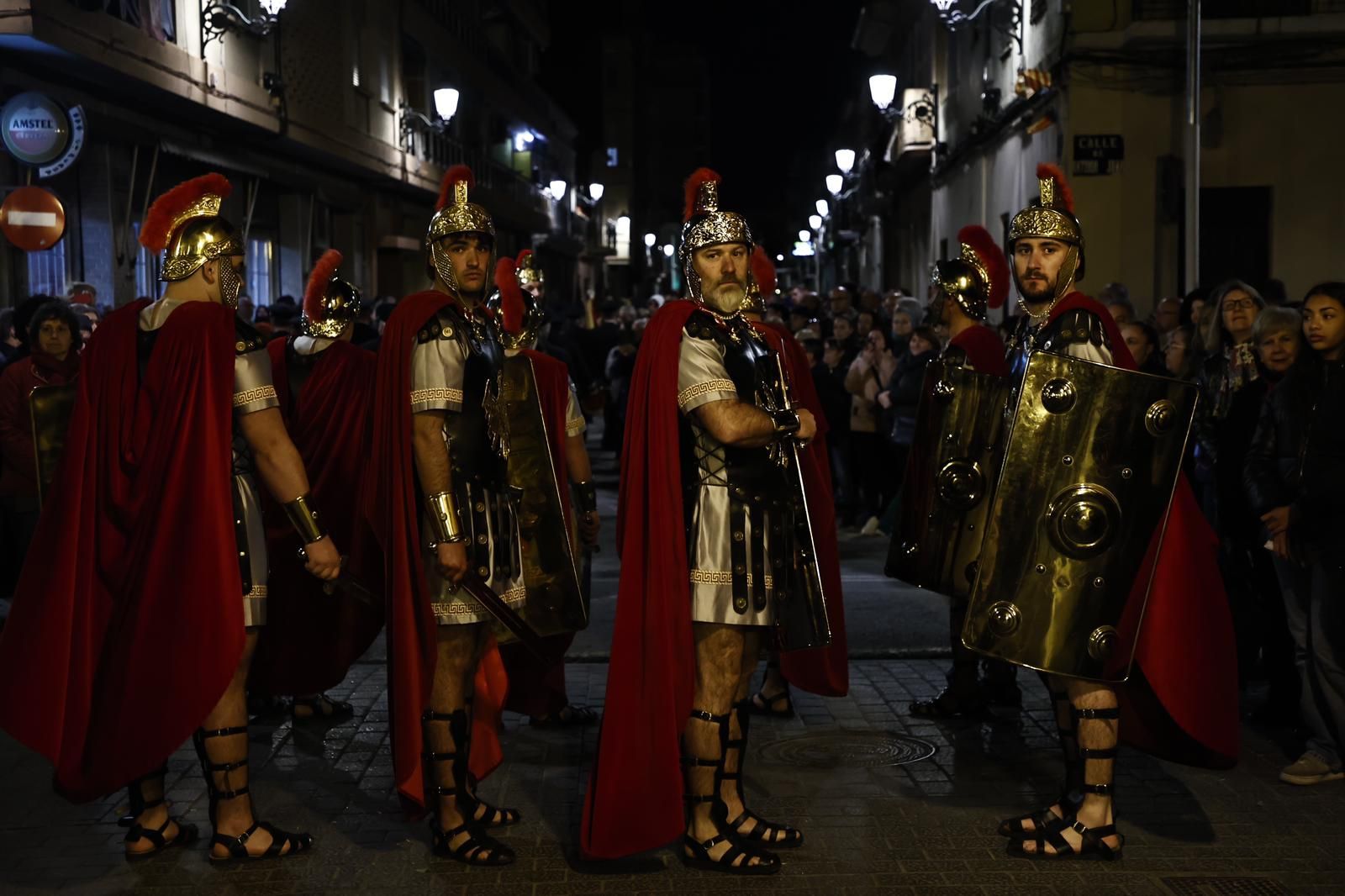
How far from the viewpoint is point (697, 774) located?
199 inches

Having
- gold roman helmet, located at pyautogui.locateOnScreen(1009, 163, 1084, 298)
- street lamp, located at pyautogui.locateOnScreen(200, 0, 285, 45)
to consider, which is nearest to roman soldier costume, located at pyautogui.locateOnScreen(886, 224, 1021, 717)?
gold roman helmet, located at pyautogui.locateOnScreen(1009, 163, 1084, 298)

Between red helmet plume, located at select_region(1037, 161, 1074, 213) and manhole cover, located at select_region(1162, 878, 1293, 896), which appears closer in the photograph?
manhole cover, located at select_region(1162, 878, 1293, 896)

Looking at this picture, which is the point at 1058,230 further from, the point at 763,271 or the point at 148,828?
the point at 148,828

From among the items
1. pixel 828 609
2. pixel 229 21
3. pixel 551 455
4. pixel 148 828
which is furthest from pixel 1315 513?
pixel 229 21

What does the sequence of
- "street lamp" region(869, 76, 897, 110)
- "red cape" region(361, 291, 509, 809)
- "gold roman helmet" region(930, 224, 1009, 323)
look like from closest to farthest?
"red cape" region(361, 291, 509, 809) < "gold roman helmet" region(930, 224, 1009, 323) < "street lamp" region(869, 76, 897, 110)

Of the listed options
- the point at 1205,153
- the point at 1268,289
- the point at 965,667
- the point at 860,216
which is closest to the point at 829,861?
the point at 965,667

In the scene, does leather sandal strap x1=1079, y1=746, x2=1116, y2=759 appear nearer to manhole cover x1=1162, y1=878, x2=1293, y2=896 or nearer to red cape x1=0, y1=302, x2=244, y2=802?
manhole cover x1=1162, y1=878, x2=1293, y2=896

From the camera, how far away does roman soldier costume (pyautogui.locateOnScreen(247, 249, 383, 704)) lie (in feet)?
21.3

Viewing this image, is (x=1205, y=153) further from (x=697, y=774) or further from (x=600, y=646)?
(x=697, y=774)

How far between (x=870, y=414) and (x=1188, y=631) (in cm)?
815

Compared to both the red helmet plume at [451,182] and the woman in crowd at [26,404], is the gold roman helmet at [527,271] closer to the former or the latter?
the red helmet plume at [451,182]

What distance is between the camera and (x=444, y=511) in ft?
16.3

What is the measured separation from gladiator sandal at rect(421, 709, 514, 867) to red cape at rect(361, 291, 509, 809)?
0.32 ft

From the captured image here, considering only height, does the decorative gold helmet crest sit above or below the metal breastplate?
above
